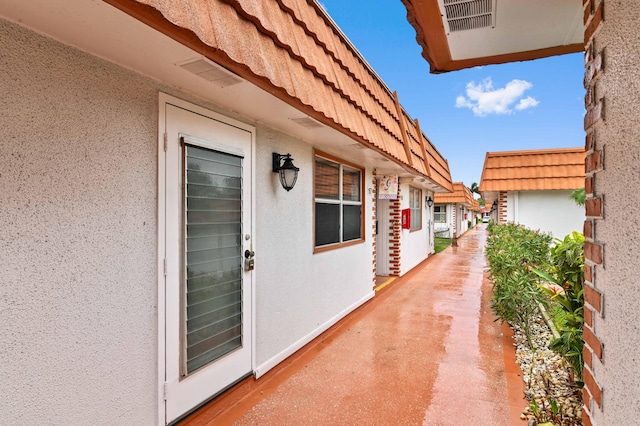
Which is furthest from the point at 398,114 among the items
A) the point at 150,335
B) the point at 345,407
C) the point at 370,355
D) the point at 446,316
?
the point at 150,335

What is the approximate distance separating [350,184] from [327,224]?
125cm

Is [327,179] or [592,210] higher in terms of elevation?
[327,179]

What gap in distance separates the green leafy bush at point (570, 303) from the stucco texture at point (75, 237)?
3209 mm

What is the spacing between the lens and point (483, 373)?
11.9 feet

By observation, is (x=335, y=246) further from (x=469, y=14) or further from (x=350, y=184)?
(x=469, y=14)

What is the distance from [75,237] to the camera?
6.50 feet

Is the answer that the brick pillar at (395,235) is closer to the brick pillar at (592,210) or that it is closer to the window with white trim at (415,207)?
the window with white trim at (415,207)

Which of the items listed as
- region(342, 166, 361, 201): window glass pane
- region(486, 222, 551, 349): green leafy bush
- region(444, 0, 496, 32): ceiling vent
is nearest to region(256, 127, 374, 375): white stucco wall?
region(342, 166, 361, 201): window glass pane

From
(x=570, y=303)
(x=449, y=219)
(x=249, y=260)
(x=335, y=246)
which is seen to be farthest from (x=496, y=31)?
(x=449, y=219)

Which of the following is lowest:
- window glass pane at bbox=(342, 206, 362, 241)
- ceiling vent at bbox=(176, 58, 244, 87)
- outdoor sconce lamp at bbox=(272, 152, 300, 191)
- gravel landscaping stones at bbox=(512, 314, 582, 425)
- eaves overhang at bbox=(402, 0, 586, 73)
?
gravel landscaping stones at bbox=(512, 314, 582, 425)

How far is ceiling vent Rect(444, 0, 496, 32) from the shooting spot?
2064mm

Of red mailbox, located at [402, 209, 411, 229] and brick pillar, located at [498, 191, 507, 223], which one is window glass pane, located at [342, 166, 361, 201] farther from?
brick pillar, located at [498, 191, 507, 223]

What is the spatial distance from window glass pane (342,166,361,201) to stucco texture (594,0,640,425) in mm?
4416

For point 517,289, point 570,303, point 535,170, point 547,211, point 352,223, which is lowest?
point 517,289
